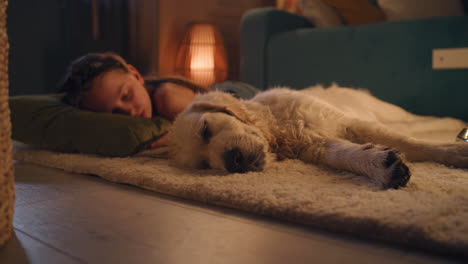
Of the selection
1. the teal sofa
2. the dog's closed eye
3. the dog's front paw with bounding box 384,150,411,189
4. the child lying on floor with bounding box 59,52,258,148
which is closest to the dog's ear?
the dog's closed eye

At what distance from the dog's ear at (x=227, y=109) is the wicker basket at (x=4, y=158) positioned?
1.03m

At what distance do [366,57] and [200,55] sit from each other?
2600 millimetres

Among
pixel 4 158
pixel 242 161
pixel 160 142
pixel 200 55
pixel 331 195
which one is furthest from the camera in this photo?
pixel 200 55

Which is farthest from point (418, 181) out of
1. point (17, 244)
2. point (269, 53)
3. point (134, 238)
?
point (269, 53)

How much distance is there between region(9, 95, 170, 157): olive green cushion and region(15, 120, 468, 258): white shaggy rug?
0.44ft

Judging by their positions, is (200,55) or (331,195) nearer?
(331,195)

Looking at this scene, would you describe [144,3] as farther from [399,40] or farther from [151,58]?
[399,40]

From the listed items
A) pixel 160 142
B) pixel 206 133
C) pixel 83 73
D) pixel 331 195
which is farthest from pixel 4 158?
pixel 83 73

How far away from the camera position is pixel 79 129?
244 cm

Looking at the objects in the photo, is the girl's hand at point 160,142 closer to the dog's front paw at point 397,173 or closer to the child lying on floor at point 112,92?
the child lying on floor at point 112,92

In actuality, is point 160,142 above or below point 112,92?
below

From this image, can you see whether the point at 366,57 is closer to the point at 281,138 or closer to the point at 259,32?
the point at 259,32

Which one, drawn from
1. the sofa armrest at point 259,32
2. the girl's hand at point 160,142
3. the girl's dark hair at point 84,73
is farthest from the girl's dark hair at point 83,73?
the sofa armrest at point 259,32

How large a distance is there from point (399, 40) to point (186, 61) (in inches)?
→ 121
